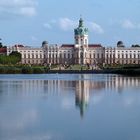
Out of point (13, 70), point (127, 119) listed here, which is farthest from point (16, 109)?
point (13, 70)

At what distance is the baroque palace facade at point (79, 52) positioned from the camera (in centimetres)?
12150

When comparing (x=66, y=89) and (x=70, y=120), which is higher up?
(x=70, y=120)

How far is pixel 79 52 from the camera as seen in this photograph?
11981 centimetres

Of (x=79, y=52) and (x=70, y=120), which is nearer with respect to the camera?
(x=70, y=120)

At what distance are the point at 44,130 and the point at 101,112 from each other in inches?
129

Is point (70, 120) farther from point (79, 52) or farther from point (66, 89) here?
point (79, 52)

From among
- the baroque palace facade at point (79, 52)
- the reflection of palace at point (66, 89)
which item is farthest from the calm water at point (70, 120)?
the baroque palace facade at point (79, 52)

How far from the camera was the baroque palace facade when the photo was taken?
399ft

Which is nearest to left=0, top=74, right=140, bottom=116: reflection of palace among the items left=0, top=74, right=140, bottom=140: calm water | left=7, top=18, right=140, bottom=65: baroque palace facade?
left=0, top=74, right=140, bottom=140: calm water

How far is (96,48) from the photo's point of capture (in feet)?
406

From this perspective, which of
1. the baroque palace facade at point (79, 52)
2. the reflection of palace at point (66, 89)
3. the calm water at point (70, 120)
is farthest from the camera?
the baroque palace facade at point (79, 52)

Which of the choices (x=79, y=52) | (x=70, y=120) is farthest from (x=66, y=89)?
(x=79, y=52)

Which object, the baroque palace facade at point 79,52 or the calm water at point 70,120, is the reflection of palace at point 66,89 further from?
the baroque palace facade at point 79,52

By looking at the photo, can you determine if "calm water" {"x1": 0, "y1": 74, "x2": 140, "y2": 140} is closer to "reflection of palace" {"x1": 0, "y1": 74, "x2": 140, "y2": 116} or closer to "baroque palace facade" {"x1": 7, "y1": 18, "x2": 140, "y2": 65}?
"reflection of palace" {"x1": 0, "y1": 74, "x2": 140, "y2": 116}
